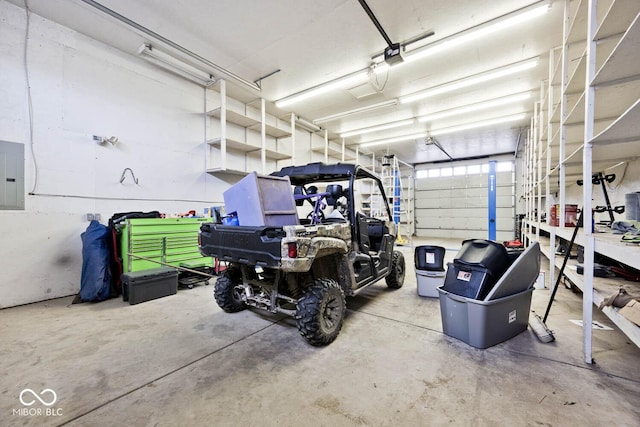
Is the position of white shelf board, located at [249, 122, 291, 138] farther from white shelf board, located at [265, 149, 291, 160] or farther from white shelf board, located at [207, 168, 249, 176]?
white shelf board, located at [207, 168, 249, 176]

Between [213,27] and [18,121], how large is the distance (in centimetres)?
259

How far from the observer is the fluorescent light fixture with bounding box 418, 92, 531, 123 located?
16.8 ft

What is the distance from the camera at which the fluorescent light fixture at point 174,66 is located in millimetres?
3672

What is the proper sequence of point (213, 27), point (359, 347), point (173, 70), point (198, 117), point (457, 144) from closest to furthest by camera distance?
point (359, 347) → point (213, 27) → point (173, 70) → point (198, 117) → point (457, 144)

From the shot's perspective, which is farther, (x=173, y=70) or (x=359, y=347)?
(x=173, y=70)

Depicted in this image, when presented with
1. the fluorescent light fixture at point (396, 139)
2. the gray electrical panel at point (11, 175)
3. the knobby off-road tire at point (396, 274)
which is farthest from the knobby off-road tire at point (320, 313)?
the fluorescent light fixture at point (396, 139)

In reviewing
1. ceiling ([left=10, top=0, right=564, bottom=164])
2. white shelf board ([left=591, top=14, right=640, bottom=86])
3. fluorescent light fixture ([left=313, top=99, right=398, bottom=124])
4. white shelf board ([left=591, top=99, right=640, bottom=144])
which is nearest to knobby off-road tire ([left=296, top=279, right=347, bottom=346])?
white shelf board ([left=591, top=99, right=640, bottom=144])

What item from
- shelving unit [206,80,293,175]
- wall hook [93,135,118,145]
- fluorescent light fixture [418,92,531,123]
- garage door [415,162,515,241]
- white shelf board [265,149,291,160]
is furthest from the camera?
garage door [415,162,515,241]

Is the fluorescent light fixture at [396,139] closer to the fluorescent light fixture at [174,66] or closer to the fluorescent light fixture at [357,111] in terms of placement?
the fluorescent light fixture at [357,111]

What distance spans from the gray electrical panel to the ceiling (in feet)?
5.65

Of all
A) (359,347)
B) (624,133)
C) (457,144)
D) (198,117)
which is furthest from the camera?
(457,144)

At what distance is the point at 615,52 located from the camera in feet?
4.33

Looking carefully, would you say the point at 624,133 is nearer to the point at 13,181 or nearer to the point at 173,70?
the point at 173,70

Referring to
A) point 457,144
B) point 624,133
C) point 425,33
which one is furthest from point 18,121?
point 457,144
